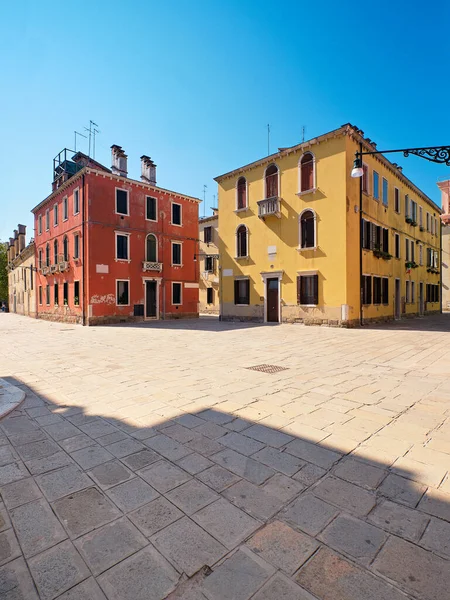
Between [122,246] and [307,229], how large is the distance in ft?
37.9

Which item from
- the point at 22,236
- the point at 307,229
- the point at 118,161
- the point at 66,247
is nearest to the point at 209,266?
the point at 118,161

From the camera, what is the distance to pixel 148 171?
23047mm

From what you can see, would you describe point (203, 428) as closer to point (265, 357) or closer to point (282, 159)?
point (265, 357)

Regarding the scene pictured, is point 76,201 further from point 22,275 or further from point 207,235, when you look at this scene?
point 22,275

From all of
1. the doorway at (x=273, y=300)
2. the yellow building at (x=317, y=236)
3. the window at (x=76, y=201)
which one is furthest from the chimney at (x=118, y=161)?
the doorway at (x=273, y=300)

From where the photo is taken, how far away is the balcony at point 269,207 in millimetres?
18297

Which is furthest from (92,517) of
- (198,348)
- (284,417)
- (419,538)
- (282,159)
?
(282,159)

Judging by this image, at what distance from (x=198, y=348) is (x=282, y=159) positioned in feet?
44.5

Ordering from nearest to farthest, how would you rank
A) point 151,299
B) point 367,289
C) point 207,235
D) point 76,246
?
point 367,289 → point 76,246 → point 151,299 → point 207,235

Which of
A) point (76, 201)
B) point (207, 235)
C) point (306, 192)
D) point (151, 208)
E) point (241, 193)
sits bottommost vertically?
point (306, 192)

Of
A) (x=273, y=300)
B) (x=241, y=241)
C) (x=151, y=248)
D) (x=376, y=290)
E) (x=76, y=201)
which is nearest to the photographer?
(x=376, y=290)

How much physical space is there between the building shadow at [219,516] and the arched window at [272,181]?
57.0ft

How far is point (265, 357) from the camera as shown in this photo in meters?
7.86

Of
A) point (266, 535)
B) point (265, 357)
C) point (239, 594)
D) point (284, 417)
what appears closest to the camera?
point (239, 594)
